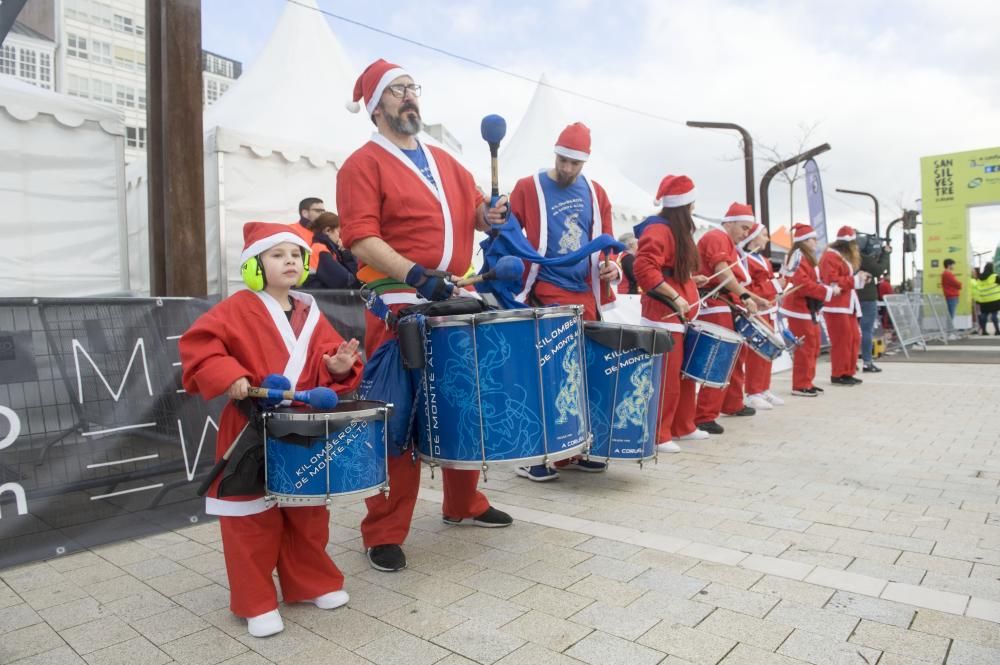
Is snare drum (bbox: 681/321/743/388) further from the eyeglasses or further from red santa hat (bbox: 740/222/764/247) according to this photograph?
the eyeglasses

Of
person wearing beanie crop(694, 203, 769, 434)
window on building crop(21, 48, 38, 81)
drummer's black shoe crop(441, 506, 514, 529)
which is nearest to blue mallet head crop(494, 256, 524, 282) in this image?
A: drummer's black shoe crop(441, 506, 514, 529)

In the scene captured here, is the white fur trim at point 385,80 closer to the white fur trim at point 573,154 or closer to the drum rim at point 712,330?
the white fur trim at point 573,154

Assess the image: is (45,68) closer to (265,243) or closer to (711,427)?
(711,427)

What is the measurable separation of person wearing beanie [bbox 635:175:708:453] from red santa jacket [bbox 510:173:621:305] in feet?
2.52

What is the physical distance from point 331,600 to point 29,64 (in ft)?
183

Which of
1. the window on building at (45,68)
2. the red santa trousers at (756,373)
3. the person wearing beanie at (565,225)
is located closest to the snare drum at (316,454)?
the person wearing beanie at (565,225)

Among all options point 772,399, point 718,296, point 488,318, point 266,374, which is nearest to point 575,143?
point 488,318

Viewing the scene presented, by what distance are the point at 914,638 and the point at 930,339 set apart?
16.2 metres

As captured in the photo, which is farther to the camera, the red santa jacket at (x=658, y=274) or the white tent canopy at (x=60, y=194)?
the white tent canopy at (x=60, y=194)

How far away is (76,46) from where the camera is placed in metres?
54.7

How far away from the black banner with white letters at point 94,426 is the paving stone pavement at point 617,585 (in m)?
0.17

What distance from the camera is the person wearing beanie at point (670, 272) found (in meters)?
5.14

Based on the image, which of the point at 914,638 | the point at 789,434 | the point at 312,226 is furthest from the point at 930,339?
the point at 914,638

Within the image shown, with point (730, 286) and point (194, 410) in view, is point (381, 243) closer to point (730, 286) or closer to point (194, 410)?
point (194, 410)
